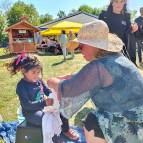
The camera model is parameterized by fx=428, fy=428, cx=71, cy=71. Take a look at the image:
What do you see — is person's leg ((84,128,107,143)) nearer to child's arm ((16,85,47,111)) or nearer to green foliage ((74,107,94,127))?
child's arm ((16,85,47,111))

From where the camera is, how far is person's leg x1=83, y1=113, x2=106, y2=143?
389 cm

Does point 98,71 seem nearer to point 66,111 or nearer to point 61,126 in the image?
point 66,111

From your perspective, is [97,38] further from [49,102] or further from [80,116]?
[80,116]

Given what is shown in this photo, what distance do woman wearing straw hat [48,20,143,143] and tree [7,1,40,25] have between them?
2949 inches

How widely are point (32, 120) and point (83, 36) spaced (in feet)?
5.54

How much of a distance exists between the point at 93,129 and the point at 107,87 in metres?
0.51

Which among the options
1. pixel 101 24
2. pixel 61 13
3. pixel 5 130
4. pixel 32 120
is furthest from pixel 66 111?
pixel 61 13

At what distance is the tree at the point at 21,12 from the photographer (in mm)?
82450

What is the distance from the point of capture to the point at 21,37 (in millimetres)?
33594

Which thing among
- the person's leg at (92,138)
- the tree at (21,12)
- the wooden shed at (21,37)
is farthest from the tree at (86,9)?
the person's leg at (92,138)

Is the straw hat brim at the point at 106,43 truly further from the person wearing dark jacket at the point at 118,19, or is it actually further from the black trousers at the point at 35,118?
the person wearing dark jacket at the point at 118,19

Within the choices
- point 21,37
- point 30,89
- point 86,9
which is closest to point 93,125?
point 30,89

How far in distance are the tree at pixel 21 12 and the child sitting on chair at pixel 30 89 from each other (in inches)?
2891

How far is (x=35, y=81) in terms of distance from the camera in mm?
5188
